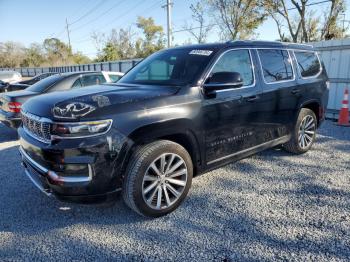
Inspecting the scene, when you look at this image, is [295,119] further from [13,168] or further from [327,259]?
[13,168]

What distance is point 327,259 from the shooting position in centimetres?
240

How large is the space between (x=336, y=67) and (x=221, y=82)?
6.72 m

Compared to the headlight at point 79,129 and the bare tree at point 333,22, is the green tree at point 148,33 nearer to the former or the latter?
the bare tree at point 333,22

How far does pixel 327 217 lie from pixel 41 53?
81.3 m

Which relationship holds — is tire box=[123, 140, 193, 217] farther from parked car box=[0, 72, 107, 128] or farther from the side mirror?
parked car box=[0, 72, 107, 128]

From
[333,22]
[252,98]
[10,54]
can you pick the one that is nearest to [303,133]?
[252,98]

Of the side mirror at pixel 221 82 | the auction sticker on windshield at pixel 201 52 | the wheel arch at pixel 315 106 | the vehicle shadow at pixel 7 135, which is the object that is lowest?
the vehicle shadow at pixel 7 135

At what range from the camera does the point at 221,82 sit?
3.22 meters

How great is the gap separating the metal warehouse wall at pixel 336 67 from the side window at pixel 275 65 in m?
4.40

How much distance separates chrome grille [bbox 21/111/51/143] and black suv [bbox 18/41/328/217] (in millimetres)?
11

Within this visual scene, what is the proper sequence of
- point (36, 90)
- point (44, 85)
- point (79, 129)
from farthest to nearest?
point (44, 85), point (36, 90), point (79, 129)

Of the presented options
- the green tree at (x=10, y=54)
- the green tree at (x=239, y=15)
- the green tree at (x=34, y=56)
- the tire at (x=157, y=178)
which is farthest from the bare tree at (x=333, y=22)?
the green tree at (x=10, y=54)

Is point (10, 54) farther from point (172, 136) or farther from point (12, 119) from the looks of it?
point (172, 136)

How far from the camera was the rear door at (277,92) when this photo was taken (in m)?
3.98
